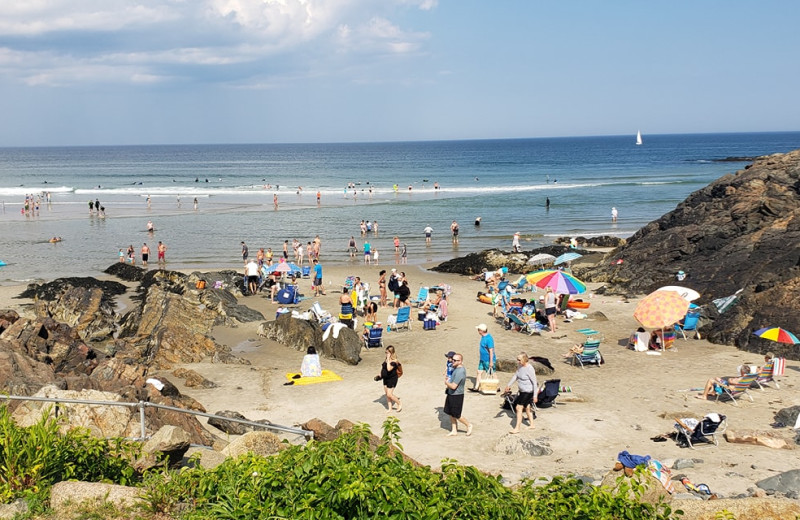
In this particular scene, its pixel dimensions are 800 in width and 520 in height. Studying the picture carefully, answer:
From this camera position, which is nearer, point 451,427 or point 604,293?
point 451,427

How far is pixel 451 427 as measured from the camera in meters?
12.8

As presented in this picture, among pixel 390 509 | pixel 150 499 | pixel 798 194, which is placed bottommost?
pixel 150 499

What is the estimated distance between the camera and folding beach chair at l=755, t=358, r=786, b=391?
14.5m

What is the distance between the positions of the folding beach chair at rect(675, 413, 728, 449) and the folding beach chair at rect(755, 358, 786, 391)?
120 inches

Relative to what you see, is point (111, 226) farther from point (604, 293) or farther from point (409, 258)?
point (604, 293)

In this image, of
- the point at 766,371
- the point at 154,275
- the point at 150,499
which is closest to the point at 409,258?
the point at 154,275

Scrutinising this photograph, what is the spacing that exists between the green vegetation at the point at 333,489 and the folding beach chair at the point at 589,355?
10481 mm

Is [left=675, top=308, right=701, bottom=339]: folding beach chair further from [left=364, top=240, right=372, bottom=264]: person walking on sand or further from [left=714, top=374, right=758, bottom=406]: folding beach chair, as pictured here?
[left=364, top=240, right=372, bottom=264]: person walking on sand

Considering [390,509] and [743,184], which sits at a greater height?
[743,184]

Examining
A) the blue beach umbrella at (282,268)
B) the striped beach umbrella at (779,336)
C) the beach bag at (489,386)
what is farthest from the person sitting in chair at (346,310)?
the striped beach umbrella at (779,336)

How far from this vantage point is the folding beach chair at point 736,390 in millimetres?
13969

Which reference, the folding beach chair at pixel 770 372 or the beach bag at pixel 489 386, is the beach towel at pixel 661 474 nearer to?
the beach bag at pixel 489 386


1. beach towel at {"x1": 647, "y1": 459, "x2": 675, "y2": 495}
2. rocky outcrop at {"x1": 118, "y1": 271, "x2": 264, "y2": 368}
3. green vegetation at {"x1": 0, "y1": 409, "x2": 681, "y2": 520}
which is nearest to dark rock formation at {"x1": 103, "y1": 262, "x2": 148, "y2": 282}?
rocky outcrop at {"x1": 118, "y1": 271, "x2": 264, "y2": 368}

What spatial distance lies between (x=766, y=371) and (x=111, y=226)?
44.8 m
